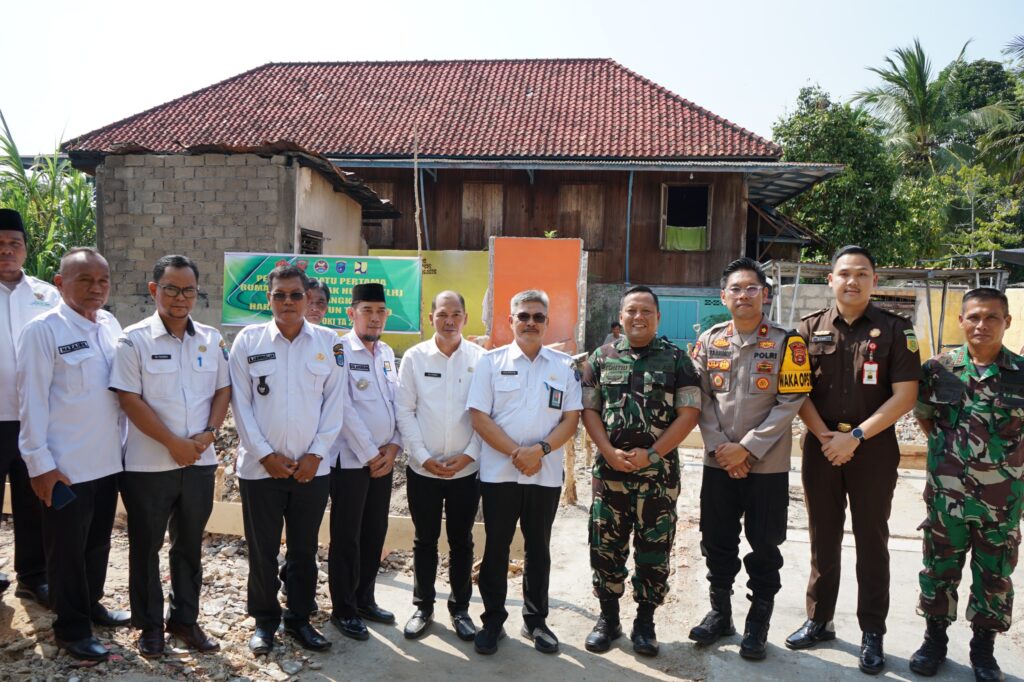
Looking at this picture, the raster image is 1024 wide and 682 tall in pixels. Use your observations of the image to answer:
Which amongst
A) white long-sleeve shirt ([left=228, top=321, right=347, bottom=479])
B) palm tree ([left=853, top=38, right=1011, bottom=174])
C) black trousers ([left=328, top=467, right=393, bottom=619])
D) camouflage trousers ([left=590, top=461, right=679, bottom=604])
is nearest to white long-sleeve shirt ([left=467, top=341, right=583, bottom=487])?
camouflage trousers ([left=590, top=461, right=679, bottom=604])

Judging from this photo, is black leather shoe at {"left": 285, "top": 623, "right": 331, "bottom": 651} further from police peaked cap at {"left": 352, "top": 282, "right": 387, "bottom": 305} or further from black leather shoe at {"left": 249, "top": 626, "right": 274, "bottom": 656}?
police peaked cap at {"left": 352, "top": 282, "right": 387, "bottom": 305}

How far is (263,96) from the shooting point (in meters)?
19.0

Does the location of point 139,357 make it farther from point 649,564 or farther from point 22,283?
point 649,564

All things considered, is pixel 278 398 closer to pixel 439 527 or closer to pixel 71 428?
pixel 71 428

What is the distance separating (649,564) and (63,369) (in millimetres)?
2966

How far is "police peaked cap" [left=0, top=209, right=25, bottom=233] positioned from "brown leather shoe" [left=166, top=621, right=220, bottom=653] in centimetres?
222

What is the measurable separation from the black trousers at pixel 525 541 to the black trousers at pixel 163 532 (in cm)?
142

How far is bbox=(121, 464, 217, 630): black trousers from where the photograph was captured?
11.2 feet

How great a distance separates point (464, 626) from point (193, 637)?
1.35 meters

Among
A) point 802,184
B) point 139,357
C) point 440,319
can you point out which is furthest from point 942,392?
point 802,184

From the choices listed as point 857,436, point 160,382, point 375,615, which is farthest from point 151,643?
point 857,436

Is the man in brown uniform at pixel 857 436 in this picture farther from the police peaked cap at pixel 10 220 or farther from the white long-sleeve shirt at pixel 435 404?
the police peaked cap at pixel 10 220

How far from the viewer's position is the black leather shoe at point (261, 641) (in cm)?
352

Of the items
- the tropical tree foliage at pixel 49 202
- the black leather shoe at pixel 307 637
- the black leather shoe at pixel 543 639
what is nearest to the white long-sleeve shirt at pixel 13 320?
the black leather shoe at pixel 307 637
